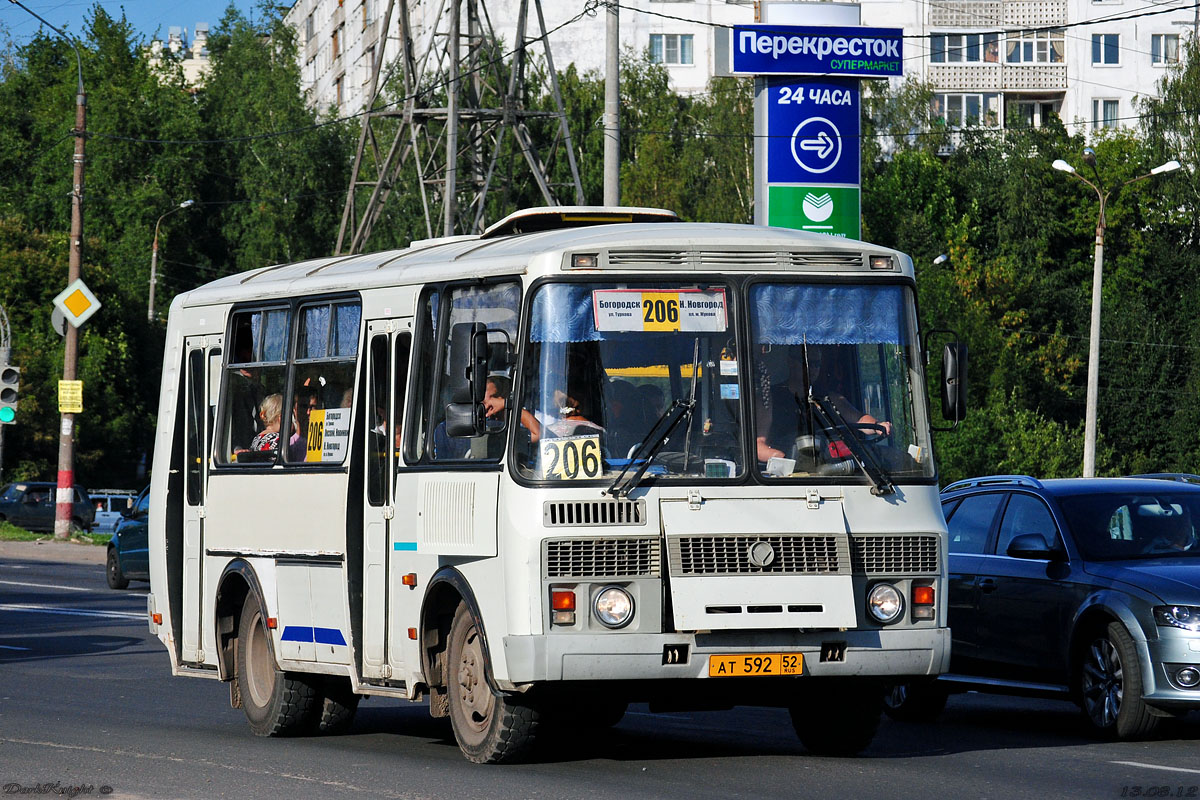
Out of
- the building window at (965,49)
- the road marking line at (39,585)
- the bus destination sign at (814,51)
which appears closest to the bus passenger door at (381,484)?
the road marking line at (39,585)

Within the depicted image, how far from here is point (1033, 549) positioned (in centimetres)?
1237

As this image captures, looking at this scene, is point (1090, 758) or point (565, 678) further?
point (1090, 758)

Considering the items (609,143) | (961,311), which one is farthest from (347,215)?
(961,311)

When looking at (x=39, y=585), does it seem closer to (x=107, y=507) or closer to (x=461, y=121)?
(x=461, y=121)

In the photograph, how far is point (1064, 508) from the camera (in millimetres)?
12609

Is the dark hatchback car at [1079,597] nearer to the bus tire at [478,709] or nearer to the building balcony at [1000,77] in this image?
the bus tire at [478,709]

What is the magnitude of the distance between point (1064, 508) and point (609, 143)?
1487cm

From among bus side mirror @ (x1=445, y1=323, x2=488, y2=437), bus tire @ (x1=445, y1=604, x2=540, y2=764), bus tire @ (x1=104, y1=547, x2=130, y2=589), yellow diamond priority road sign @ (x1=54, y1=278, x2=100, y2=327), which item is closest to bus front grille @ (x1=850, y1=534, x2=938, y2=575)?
bus tire @ (x1=445, y1=604, x2=540, y2=764)

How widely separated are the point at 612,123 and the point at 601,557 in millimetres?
17899

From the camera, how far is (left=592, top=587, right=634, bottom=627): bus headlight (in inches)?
376

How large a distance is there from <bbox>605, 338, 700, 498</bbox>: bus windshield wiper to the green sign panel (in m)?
23.1

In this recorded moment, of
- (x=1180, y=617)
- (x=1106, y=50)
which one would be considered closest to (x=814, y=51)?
(x=1180, y=617)

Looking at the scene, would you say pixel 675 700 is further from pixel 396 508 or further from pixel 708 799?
pixel 396 508

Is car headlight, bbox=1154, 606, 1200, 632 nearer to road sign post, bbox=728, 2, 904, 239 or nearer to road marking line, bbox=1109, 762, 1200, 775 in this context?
road marking line, bbox=1109, 762, 1200, 775
